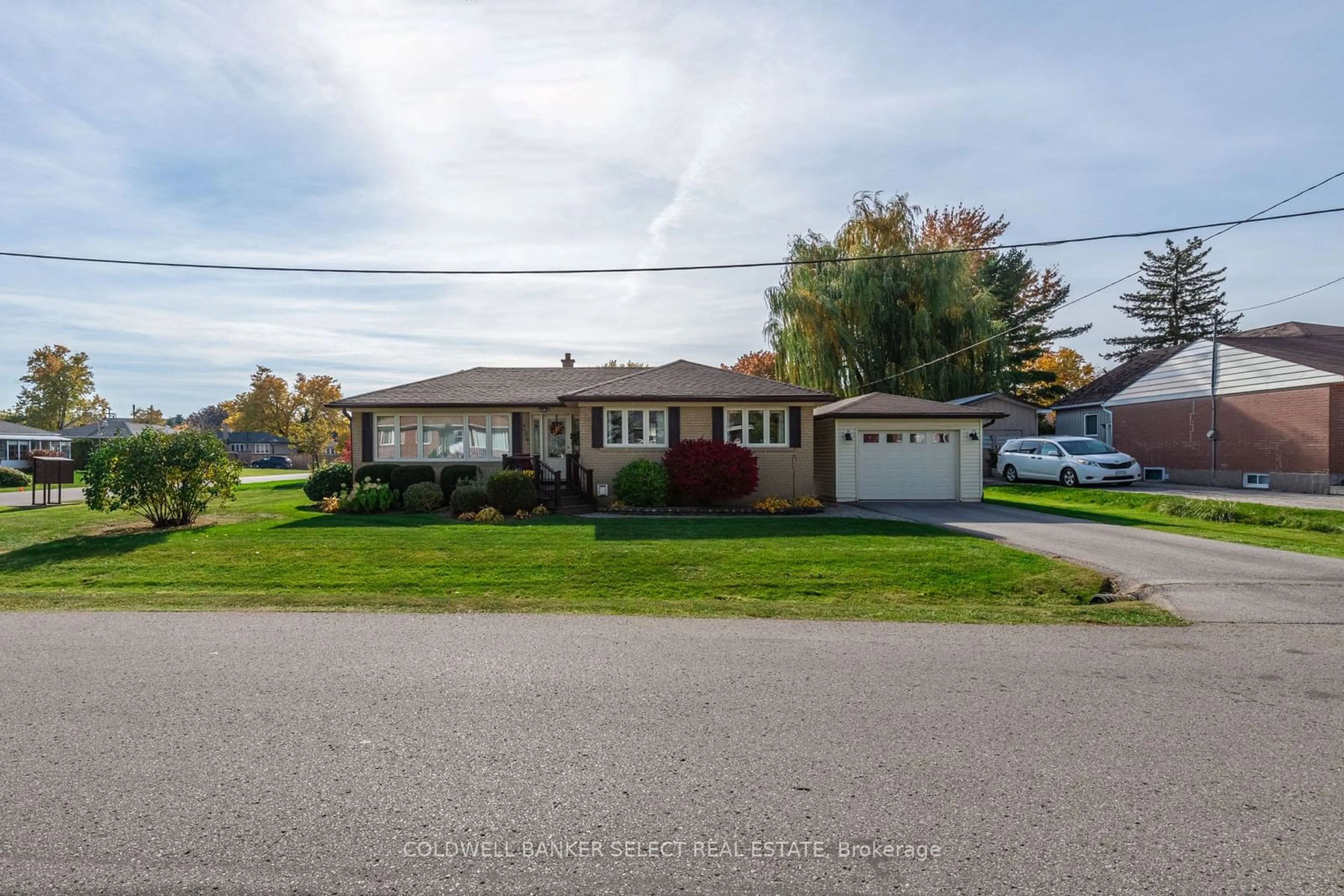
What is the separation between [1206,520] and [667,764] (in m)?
17.0

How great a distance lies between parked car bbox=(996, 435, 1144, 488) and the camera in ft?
75.4

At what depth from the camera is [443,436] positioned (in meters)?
21.1

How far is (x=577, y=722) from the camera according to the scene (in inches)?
168

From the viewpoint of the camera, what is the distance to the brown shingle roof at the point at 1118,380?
28188 millimetres

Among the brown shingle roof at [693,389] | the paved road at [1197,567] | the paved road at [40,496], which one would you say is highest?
the brown shingle roof at [693,389]

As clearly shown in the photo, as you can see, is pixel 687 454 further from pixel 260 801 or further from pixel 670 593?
pixel 260 801

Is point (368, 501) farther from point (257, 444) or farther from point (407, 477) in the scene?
point (257, 444)

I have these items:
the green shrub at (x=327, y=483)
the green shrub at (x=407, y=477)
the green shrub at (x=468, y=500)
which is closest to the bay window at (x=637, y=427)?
the green shrub at (x=468, y=500)

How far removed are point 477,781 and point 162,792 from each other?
1426 millimetres

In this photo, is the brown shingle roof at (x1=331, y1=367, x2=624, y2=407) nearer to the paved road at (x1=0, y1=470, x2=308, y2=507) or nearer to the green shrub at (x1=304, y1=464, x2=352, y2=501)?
the green shrub at (x1=304, y1=464, x2=352, y2=501)

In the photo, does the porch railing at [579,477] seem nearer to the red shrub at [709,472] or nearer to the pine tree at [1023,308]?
Result: the red shrub at [709,472]

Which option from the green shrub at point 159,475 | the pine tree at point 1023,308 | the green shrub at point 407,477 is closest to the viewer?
the green shrub at point 159,475

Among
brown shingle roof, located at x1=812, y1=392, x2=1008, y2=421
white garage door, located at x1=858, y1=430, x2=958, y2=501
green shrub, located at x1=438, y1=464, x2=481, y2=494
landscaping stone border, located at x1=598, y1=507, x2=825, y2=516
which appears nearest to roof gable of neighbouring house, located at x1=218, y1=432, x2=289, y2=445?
green shrub, located at x1=438, y1=464, x2=481, y2=494

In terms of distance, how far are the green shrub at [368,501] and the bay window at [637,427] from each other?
563cm
